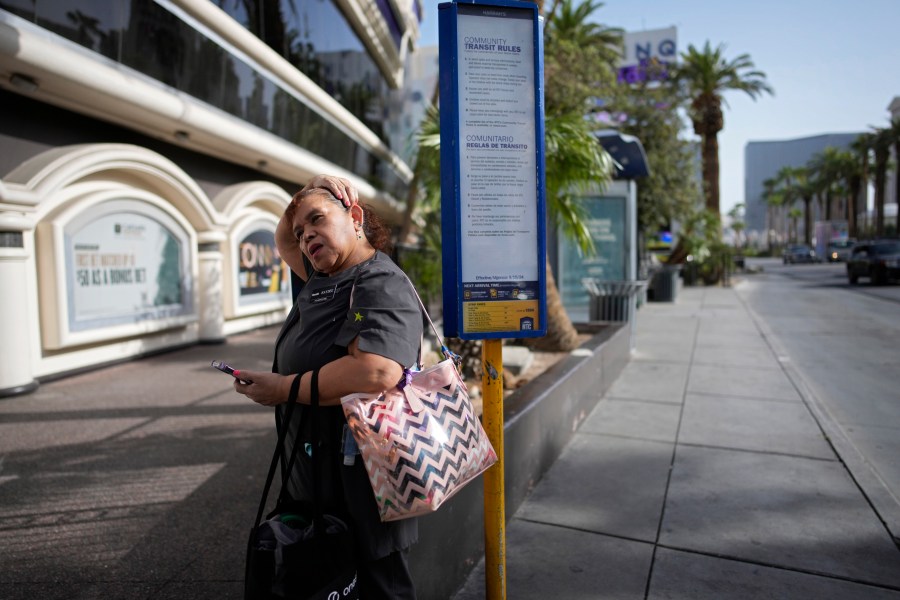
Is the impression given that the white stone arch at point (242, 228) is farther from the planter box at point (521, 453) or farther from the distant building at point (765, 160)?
the distant building at point (765, 160)

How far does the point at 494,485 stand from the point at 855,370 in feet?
23.9

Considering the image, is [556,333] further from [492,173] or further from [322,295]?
[322,295]

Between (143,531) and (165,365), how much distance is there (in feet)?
18.8

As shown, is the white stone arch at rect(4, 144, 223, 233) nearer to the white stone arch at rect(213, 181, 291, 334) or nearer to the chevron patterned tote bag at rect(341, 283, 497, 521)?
the white stone arch at rect(213, 181, 291, 334)

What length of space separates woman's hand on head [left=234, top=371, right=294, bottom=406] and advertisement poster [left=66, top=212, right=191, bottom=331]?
23.1 feet

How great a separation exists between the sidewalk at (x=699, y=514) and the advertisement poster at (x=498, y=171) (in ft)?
4.65

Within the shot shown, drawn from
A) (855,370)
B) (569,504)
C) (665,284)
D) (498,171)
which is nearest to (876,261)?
(665,284)

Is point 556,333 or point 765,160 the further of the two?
point 765,160

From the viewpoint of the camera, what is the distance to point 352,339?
178 centimetres

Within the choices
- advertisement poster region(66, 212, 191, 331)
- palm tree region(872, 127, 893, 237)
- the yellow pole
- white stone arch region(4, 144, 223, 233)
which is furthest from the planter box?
palm tree region(872, 127, 893, 237)

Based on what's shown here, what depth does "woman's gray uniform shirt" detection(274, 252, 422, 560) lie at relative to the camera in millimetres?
1793

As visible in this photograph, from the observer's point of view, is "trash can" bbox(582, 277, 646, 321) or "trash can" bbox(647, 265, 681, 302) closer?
"trash can" bbox(582, 277, 646, 321)

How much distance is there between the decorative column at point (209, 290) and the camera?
10.6m

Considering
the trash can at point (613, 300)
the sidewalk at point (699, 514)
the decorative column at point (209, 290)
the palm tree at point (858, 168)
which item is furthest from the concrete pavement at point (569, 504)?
the palm tree at point (858, 168)
